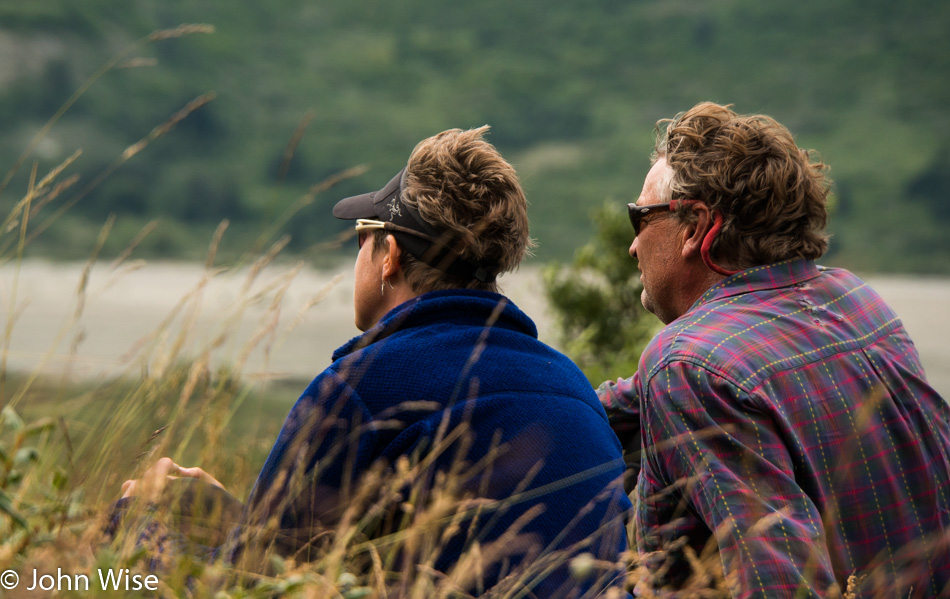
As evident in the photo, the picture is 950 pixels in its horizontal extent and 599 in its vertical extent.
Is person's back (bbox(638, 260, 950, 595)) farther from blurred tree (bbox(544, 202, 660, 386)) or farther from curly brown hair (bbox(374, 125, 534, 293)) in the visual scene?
blurred tree (bbox(544, 202, 660, 386))

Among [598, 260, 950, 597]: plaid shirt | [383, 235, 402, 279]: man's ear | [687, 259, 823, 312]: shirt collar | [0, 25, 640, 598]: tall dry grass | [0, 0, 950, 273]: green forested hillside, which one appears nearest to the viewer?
[0, 25, 640, 598]: tall dry grass

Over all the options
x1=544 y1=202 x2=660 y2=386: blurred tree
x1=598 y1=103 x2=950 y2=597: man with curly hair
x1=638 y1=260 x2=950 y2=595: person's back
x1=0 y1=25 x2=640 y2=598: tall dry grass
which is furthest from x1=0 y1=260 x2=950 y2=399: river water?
x1=638 y1=260 x2=950 y2=595: person's back

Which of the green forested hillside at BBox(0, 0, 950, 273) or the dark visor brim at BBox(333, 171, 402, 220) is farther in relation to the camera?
the green forested hillside at BBox(0, 0, 950, 273)

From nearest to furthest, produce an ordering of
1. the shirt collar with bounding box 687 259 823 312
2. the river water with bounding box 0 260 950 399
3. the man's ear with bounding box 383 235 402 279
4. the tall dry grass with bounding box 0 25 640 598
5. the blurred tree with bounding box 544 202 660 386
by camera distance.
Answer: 1. the tall dry grass with bounding box 0 25 640 598
2. the shirt collar with bounding box 687 259 823 312
3. the man's ear with bounding box 383 235 402 279
4. the river water with bounding box 0 260 950 399
5. the blurred tree with bounding box 544 202 660 386

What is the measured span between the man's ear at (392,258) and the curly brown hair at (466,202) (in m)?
0.02

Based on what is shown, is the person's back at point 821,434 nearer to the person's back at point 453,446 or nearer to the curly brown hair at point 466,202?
the person's back at point 453,446

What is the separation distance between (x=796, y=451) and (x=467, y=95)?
7608 centimetres

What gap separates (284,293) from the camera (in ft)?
7.87

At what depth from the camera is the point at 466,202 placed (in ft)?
7.33

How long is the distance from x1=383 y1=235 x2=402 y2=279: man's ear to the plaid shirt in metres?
0.69

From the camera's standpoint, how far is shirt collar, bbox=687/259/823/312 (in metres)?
2.16

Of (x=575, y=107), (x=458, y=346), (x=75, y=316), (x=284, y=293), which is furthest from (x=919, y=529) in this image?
(x=575, y=107)

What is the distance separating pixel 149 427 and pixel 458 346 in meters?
0.99

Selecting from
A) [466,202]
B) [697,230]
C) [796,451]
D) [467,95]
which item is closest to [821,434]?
[796,451]
